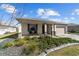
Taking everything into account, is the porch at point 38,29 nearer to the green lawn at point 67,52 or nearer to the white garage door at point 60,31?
the white garage door at point 60,31

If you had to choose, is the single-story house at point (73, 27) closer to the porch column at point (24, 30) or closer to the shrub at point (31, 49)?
the shrub at point (31, 49)

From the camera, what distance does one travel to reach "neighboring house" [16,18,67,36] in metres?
5.10

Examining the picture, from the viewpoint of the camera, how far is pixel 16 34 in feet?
16.8

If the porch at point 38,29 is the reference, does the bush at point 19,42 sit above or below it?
below

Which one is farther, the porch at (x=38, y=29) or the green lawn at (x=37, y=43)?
the porch at (x=38, y=29)

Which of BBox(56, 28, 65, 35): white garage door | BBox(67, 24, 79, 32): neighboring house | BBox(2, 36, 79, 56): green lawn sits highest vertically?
BBox(67, 24, 79, 32): neighboring house

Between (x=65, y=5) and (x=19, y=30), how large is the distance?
1.34 meters

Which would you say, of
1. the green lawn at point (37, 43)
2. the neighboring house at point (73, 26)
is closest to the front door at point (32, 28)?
the green lawn at point (37, 43)

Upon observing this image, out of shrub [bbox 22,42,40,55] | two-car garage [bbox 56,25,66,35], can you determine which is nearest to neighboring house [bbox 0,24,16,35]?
shrub [bbox 22,42,40,55]

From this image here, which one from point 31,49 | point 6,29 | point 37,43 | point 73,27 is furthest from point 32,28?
point 73,27

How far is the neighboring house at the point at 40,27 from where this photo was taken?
5.10 metres

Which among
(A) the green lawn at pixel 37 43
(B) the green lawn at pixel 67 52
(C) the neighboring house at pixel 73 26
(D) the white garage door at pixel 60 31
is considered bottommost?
(B) the green lawn at pixel 67 52

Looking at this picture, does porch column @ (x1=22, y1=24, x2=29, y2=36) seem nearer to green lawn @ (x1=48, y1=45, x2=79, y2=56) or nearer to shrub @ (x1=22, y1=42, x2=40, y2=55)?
shrub @ (x1=22, y1=42, x2=40, y2=55)

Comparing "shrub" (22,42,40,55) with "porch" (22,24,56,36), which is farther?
"porch" (22,24,56,36)
